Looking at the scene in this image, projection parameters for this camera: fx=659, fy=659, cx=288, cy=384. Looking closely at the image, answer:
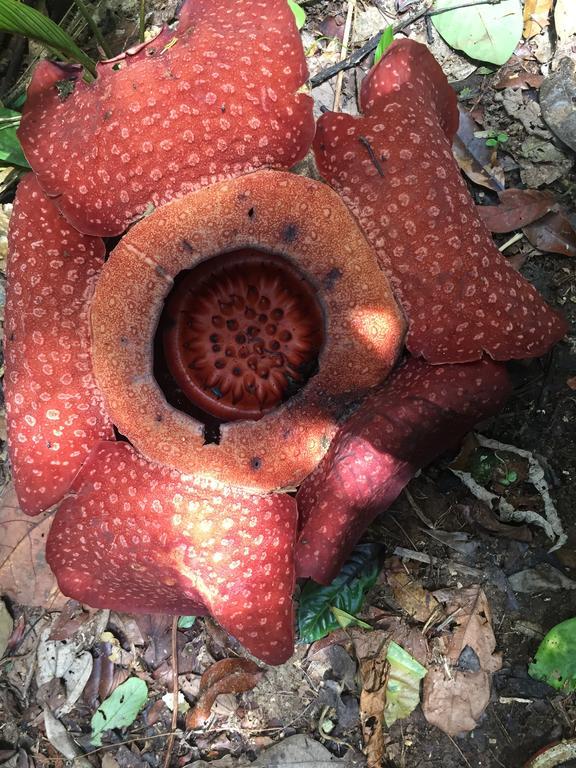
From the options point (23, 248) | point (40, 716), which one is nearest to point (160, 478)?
point (23, 248)

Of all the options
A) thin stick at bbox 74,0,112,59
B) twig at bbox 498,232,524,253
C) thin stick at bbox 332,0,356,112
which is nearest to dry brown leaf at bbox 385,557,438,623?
twig at bbox 498,232,524,253

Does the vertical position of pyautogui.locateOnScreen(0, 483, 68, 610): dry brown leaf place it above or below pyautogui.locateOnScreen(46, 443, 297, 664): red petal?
below

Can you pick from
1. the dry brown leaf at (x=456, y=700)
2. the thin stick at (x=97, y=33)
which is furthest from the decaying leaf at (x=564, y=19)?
the dry brown leaf at (x=456, y=700)

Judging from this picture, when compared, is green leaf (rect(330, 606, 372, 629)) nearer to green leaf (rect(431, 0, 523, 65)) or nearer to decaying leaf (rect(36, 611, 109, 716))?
decaying leaf (rect(36, 611, 109, 716))

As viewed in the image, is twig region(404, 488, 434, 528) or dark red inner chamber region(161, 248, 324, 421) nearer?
dark red inner chamber region(161, 248, 324, 421)

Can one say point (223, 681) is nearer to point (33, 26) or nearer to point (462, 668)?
point (462, 668)

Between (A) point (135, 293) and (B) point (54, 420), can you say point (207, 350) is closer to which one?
(A) point (135, 293)

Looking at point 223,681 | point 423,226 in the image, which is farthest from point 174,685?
point 423,226
